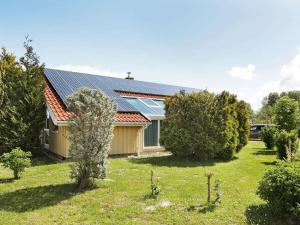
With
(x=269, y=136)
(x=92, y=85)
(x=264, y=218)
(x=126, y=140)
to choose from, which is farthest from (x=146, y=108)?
(x=264, y=218)

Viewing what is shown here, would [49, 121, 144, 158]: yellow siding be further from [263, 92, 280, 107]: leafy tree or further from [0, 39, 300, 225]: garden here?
[263, 92, 280, 107]: leafy tree

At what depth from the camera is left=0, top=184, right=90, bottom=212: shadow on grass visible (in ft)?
26.2

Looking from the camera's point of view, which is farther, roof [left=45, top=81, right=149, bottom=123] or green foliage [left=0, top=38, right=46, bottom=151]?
green foliage [left=0, top=38, right=46, bottom=151]

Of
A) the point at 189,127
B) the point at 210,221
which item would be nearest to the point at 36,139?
the point at 189,127

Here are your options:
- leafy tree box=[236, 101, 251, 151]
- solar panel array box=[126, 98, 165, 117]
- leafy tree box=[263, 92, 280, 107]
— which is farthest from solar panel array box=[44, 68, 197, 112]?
leafy tree box=[263, 92, 280, 107]

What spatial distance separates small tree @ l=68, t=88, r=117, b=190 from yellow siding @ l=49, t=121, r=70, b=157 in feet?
16.7

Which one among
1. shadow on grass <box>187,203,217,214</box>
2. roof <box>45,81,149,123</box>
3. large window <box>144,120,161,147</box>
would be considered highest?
roof <box>45,81,149,123</box>

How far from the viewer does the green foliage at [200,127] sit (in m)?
16.2

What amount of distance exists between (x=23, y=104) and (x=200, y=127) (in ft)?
34.0

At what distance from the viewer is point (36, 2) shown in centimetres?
1370

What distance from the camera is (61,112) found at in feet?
49.6

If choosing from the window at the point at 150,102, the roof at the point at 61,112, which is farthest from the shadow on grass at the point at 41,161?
the window at the point at 150,102

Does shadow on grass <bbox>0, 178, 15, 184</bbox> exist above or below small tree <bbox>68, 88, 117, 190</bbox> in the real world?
below

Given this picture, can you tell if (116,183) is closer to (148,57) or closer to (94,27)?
(94,27)
